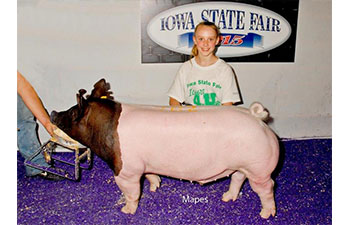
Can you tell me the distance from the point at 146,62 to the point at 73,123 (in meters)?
1.20

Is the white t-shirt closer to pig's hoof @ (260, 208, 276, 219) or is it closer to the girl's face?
the girl's face

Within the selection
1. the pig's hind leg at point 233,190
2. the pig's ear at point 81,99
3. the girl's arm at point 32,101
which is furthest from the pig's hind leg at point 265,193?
the girl's arm at point 32,101

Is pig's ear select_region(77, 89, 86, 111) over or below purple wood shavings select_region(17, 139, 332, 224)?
over

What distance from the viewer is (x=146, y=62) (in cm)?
281

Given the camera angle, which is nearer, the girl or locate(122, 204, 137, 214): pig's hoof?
locate(122, 204, 137, 214): pig's hoof

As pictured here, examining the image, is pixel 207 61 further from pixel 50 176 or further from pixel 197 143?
pixel 50 176

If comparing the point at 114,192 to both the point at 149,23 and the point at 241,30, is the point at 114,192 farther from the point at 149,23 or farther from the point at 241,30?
the point at 241,30

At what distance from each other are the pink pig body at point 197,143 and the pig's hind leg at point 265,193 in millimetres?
11

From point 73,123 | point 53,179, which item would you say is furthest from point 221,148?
point 53,179

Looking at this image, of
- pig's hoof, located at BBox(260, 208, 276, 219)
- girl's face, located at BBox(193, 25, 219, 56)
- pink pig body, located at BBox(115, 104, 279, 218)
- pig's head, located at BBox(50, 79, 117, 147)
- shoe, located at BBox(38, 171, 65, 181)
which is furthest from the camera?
shoe, located at BBox(38, 171, 65, 181)

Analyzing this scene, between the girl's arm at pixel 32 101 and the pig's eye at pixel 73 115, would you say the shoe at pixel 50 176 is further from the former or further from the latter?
the pig's eye at pixel 73 115

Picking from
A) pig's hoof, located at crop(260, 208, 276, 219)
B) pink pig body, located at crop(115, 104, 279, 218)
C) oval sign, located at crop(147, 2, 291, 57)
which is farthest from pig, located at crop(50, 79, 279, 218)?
oval sign, located at crop(147, 2, 291, 57)

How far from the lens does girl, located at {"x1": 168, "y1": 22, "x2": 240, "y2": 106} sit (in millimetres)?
2049

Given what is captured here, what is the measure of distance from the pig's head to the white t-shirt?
24.7 inches
